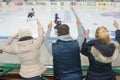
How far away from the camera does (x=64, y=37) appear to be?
5.96 ft

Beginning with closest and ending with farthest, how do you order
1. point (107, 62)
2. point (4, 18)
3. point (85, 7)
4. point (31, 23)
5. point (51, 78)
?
point (107, 62)
point (51, 78)
point (31, 23)
point (4, 18)
point (85, 7)

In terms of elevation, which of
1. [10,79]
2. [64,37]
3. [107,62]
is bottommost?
[10,79]

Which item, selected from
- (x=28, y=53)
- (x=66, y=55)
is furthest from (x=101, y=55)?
(x=28, y=53)

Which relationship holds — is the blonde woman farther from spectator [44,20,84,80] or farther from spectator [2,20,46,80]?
spectator [2,20,46,80]

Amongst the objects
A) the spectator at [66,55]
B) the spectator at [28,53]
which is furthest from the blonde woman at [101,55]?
the spectator at [28,53]

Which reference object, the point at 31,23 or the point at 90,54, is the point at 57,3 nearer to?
the point at 31,23

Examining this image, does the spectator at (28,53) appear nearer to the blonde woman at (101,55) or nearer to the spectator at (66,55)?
the spectator at (66,55)

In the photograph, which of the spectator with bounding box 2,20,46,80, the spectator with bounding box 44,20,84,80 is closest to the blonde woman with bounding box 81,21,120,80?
A: the spectator with bounding box 44,20,84,80

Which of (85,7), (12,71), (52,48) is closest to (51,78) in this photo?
(12,71)

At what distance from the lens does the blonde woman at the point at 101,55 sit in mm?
1775

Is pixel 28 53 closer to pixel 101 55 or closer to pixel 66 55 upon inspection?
pixel 66 55

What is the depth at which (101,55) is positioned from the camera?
1780 millimetres

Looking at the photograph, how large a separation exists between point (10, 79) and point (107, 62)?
Answer: 122 centimetres

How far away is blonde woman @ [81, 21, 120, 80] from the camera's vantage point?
5.82 ft
